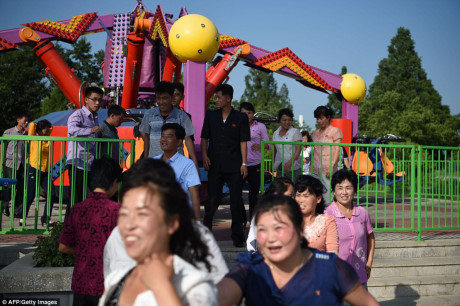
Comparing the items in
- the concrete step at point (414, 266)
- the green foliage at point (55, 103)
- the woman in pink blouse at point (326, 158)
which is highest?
the green foliage at point (55, 103)

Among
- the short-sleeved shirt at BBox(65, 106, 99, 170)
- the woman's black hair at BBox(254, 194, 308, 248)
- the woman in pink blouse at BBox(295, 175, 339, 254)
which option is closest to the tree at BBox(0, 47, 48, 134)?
the short-sleeved shirt at BBox(65, 106, 99, 170)

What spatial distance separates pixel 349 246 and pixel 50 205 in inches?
157

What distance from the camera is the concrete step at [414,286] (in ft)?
21.7

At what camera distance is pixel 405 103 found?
135ft

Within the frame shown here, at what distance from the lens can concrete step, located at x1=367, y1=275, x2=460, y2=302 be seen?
6.61 meters

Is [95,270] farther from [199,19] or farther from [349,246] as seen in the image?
[199,19]

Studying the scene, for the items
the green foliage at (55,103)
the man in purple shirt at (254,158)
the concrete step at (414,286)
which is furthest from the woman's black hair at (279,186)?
the green foliage at (55,103)

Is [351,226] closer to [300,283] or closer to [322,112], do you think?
[300,283]

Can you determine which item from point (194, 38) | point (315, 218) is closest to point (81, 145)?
point (194, 38)

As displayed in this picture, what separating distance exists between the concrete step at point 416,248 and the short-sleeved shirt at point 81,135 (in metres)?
3.93

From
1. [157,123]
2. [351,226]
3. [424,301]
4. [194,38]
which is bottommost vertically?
[424,301]

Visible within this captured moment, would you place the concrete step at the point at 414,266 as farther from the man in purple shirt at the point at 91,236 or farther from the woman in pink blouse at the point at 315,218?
the man in purple shirt at the point at 91,236

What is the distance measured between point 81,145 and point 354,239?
3675 millimetres

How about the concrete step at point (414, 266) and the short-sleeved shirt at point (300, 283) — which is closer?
the short-sleeved shirt at point (300, 283)
